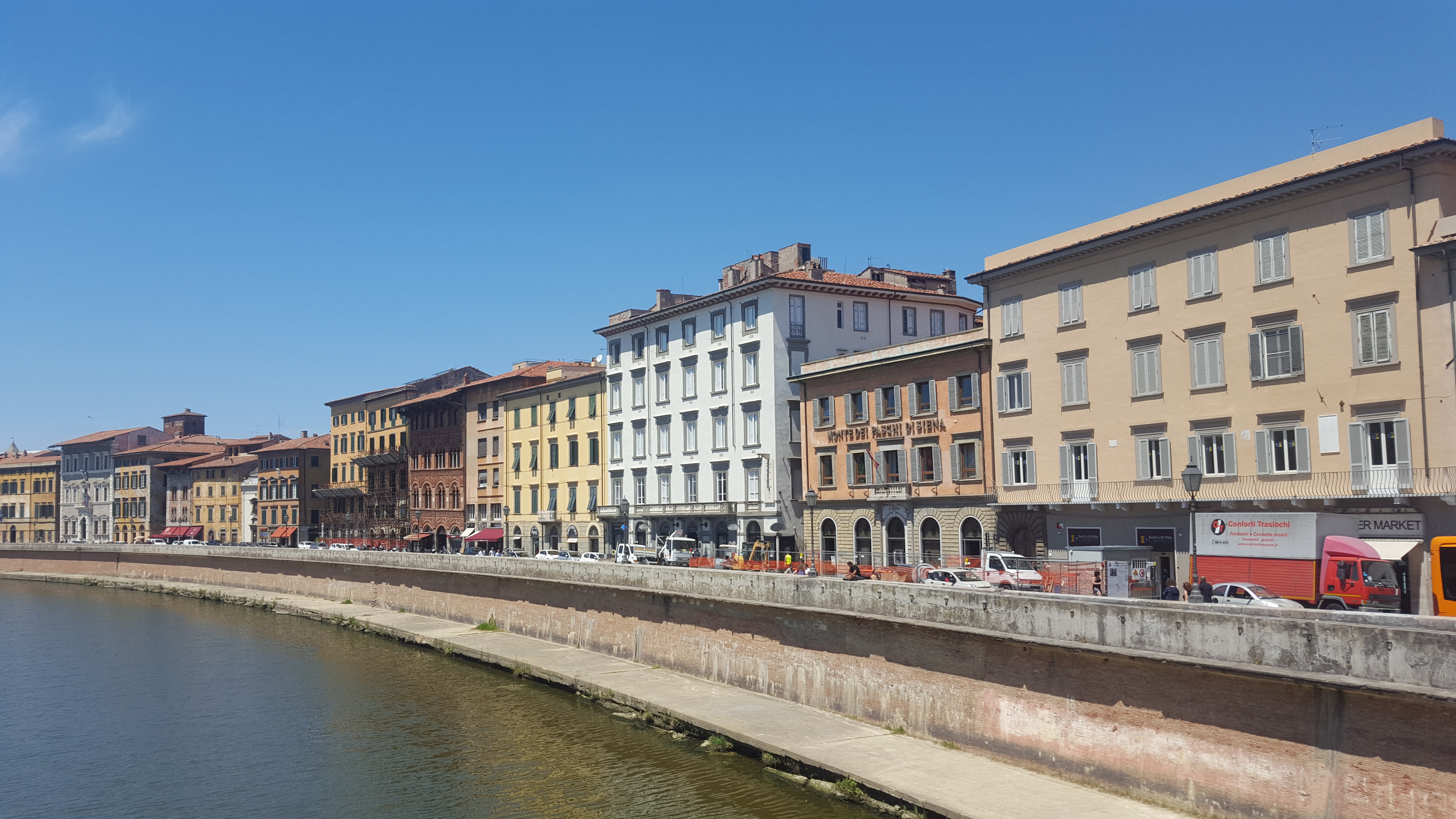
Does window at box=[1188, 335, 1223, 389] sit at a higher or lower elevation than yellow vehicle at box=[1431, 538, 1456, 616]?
higher

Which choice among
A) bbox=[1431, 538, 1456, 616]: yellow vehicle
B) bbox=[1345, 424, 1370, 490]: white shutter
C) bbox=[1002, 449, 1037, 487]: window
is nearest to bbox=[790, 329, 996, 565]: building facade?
bbox=[1002, 449, 1037, 487]: window

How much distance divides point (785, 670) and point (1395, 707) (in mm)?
14807

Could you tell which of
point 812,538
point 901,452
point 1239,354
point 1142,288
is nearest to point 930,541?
point 901,452

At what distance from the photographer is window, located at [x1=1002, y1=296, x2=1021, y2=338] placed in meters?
42.3

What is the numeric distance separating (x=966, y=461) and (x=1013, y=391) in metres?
4.06

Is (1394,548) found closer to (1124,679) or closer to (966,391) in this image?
(1124,679)

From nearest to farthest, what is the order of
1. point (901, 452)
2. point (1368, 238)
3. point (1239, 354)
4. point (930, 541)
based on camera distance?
point (1368, 238) < point (1239, 354) < point (930, 541) < point (901, 452)

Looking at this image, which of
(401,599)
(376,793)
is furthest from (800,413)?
(376,793)

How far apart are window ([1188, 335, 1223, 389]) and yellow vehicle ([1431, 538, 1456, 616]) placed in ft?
35.9

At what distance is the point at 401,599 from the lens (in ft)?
177

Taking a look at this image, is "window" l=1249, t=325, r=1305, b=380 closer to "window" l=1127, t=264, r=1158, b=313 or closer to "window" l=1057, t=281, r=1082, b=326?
"window" l=1127, t=264, r=1158, b=313

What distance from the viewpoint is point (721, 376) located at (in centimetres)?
5962

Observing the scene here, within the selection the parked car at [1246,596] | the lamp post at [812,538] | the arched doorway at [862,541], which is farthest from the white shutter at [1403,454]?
the arched doorway at [862,541]

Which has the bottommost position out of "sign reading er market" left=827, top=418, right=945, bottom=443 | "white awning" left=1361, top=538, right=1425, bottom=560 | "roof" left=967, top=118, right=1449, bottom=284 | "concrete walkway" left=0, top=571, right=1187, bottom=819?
"concrete walkway" left=0, top=571, right=1187, bottom=819
